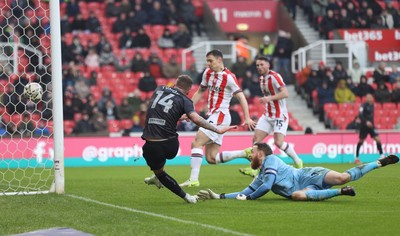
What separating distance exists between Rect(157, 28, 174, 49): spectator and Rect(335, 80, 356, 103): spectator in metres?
6.40

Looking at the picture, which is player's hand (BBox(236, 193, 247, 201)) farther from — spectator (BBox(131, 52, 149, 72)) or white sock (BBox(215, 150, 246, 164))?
spectator (BBox(131, 52, 149, 72))

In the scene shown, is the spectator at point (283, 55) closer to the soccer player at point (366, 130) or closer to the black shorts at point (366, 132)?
the soccer player at point (366, 130)

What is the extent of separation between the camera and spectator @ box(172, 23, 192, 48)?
3316cm

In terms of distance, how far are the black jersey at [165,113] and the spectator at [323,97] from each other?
19.4 metres

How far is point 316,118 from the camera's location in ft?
104

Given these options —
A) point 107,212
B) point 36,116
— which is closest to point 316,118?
point 36,116

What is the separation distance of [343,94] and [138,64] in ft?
23.2

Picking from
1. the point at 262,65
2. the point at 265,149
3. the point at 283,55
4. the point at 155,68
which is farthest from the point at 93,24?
the point at 265,149

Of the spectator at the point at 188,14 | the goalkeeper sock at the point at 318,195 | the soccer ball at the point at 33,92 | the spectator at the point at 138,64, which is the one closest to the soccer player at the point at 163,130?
the goalkeeper sock at the point at 318,195

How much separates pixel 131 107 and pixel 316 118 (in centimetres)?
671

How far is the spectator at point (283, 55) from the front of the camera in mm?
32562

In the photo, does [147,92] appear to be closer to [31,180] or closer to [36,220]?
[31,180]

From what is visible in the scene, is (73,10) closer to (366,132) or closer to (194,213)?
(366,132)

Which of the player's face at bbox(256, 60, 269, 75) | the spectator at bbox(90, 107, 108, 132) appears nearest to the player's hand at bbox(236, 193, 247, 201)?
the player's face at bbox(256, 60, 269, 75)
